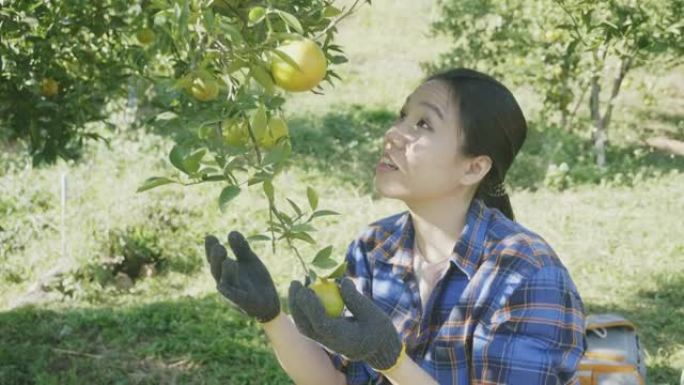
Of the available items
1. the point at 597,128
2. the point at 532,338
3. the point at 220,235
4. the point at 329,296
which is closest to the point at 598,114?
the point at 597,128

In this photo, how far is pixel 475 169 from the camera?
68.0 inches

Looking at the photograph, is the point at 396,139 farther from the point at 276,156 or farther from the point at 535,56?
the point at 535,56

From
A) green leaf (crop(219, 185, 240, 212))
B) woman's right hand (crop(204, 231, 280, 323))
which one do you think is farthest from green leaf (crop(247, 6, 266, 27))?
woman's right hand (crop(204, 231, 280, 323))

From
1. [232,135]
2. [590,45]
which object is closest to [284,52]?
[232,135]

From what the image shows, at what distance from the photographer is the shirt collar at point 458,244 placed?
5.54 ft

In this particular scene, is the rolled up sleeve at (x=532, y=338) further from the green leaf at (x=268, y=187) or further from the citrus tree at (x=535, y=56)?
the citrus tree at (x=535, y=56)

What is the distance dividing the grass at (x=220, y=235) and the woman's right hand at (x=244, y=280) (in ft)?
5.23

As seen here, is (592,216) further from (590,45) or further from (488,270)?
(488,270)

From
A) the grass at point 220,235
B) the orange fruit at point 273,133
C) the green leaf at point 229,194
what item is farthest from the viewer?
the grass at point 220,235

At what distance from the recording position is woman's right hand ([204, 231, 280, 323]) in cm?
162

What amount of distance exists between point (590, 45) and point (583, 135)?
4.73 metres

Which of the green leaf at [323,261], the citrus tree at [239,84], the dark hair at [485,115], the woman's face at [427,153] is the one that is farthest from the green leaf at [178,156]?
the dark hair at [485,115]

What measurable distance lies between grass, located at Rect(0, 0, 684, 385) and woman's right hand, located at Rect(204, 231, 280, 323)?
62.8 inches

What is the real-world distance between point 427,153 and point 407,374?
425 millimetres
